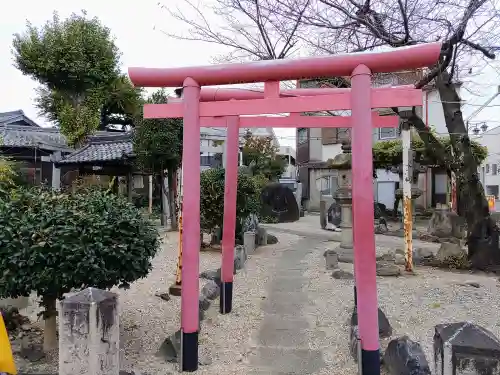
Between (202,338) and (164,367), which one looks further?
(202,338)

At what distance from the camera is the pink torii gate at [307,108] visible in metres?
3.49

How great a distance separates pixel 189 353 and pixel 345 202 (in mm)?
5832

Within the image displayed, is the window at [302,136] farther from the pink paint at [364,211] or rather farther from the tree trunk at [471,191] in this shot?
the pink paint at [364,211]

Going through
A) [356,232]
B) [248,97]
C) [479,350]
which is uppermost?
[248,97]

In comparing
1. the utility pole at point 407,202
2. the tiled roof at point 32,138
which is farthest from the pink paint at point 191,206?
the tiled roof at point 32,138

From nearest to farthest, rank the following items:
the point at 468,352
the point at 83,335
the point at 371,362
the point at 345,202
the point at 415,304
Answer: the point at 468,352
the point at 83,335
the point at 371,362
the point at 415,304
the point at 345,202

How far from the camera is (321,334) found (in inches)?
188

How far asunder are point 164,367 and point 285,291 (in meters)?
3.17

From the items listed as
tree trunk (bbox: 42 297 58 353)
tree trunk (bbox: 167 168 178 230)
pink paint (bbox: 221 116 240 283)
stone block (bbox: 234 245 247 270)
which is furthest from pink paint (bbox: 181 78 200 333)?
tree trunk (bbox: 167 168 178 230)

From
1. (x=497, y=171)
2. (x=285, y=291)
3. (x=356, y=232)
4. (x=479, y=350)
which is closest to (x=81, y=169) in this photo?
(x=285, y=291)

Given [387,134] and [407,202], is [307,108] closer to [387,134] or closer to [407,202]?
[407,202]

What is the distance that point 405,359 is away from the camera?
3264 mm

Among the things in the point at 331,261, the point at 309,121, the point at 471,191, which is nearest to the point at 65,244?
the point at 309,121

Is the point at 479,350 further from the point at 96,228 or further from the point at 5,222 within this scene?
the point at 5,222
